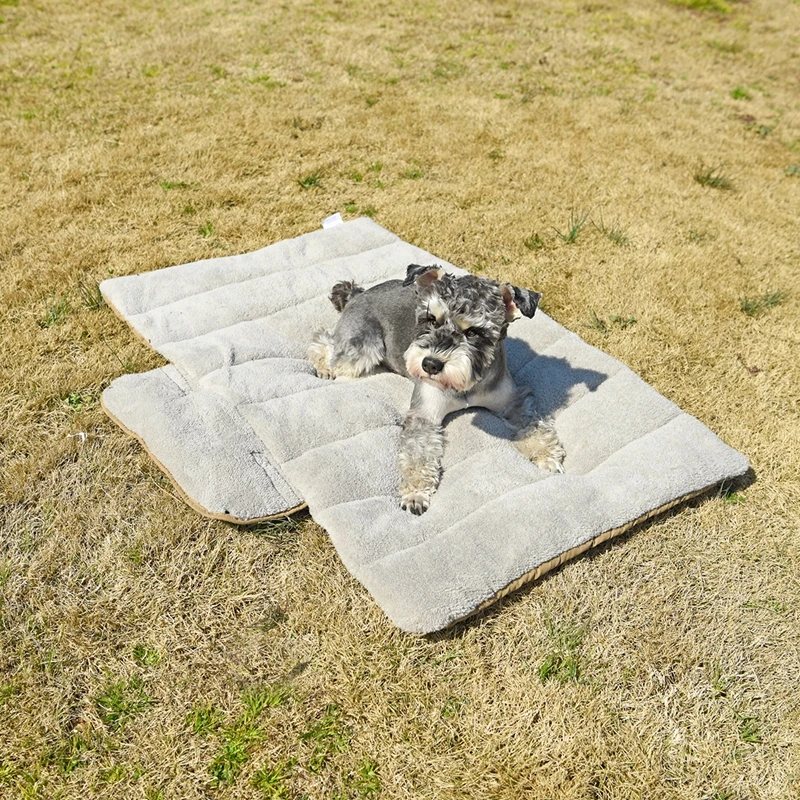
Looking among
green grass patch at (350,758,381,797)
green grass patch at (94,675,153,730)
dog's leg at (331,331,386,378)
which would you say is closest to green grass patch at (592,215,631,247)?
dog's leg at (331,331,386,378)

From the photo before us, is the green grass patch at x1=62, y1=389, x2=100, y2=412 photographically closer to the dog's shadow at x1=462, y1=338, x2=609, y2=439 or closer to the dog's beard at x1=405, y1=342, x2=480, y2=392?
the dog's beard at x1=405, y1=342, x2=480, y2=392

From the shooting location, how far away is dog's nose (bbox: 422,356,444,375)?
4.34 m

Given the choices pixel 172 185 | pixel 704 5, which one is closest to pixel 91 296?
pixel 172 185

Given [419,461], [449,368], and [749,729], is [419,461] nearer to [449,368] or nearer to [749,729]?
[449,368]

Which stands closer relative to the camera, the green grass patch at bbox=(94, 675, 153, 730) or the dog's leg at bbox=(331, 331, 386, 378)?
the green grass patch at bbox=(94, 675, 153, 730)

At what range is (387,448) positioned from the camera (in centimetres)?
493

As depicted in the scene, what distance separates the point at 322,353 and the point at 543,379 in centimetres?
198

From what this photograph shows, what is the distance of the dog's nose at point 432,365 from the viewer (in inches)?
171

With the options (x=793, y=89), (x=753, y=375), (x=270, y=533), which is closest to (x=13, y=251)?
(x=270, y=533)

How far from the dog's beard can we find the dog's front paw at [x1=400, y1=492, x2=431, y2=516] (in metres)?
0.78

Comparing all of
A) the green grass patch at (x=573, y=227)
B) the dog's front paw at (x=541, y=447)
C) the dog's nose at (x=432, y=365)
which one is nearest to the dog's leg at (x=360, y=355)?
the dog's nose at (x=432, y=365)

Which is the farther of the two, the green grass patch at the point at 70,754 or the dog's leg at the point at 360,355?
the dog's leg at the point at 360,355

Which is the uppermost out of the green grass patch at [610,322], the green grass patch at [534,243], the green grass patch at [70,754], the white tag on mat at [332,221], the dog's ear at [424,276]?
the dog's ear at [424,276]

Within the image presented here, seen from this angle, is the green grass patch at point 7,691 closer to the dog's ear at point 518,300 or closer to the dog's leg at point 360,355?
the dog's leg at point 360,355
